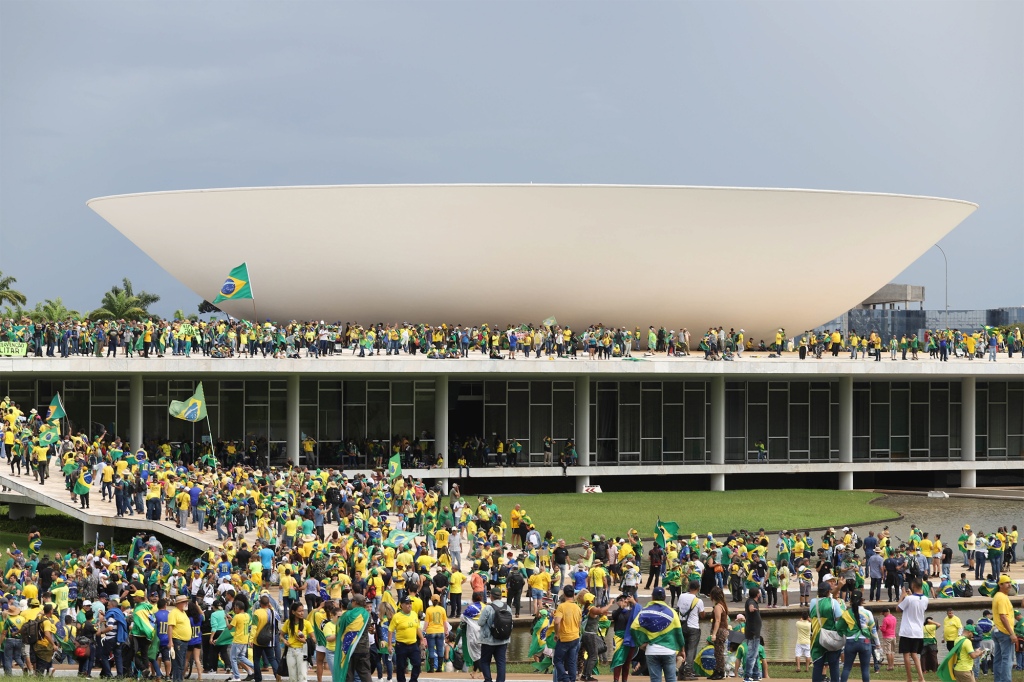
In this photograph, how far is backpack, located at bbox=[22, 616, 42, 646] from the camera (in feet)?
49.8

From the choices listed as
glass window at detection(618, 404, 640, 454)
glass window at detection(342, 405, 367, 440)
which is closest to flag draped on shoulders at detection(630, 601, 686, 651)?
glass window at detection(342, 405, 367, 440)

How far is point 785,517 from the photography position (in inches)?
1332

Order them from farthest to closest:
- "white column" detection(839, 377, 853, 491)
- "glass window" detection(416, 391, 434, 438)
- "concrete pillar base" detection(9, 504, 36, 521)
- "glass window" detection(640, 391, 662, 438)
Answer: "glass window" detection(640, 391, 662, 438), "white column" detection(839, 377, 853, 491), "glass window" detection(416, 391, 434, 438), "concrete pillar base" detection(9, 504, 36, 521)

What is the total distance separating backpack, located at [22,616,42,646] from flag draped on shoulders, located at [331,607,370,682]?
4.11 meters

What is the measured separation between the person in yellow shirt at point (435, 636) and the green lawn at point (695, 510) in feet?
47.2

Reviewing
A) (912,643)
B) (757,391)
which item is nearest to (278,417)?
(757,391)

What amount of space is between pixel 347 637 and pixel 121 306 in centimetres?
6707

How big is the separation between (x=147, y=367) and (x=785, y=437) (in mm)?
20481

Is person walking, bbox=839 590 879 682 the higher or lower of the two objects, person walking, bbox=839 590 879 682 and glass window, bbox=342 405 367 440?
the lower

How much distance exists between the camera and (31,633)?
49.8ft

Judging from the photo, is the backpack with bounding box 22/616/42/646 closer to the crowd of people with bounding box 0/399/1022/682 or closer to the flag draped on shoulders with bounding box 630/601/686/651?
the crowd of people with bounding box 0/399/1022/682

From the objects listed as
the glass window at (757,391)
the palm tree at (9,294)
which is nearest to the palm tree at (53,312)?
the palm tree at (9,294)

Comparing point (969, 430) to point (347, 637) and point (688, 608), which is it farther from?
point (347, 637)

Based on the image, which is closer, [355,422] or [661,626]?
[661,626]
